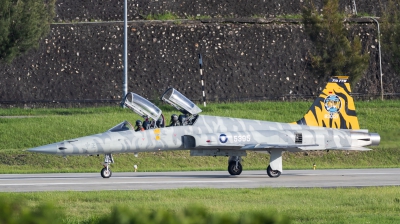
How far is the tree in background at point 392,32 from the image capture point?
1248 inches

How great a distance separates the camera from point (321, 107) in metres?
21.0

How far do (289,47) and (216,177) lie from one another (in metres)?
16.0

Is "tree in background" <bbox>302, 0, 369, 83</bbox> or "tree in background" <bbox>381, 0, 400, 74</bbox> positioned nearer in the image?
"tree in background" <bbox>302, 0, 369, 83</bbox>

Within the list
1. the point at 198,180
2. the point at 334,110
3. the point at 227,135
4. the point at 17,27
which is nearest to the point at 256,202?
the point at 198,180

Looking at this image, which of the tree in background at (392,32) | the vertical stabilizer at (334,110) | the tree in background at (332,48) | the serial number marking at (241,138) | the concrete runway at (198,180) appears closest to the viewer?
the concrete runway at (198,180)

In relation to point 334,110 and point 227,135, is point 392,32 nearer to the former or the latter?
point 334,110

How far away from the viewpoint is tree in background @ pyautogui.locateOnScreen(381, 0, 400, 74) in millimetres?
31703

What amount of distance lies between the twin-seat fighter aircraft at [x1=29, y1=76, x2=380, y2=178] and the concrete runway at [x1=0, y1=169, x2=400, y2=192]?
0.75m

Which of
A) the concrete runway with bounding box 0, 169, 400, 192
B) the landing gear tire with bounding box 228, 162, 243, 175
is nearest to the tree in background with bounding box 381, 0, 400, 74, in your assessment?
the concrete runway with bounding box 0, 169, 400, 192

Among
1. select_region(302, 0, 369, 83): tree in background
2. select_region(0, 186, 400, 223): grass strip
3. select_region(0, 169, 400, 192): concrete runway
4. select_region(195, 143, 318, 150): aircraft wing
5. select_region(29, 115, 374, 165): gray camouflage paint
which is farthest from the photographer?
select_region(302, 0, 369, 83): tree in background

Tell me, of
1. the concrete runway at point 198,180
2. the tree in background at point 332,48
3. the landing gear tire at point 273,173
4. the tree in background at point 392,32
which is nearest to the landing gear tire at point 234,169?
the concrete runway at point 198,180

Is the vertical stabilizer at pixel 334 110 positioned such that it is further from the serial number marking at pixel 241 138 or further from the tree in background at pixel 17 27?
the tree in background at pixel 17 27

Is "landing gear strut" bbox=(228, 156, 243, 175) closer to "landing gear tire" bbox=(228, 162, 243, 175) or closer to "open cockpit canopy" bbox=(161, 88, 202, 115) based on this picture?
"landing gear tire" bbox=(228, 162, 243, 175)

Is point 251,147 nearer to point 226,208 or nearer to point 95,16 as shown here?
point 226,208
